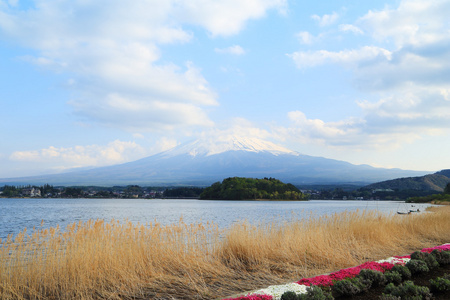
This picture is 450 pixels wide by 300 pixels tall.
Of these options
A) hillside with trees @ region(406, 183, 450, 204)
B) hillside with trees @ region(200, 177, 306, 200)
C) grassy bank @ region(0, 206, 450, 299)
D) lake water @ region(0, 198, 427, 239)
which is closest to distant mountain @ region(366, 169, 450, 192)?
hillside with trees @ region(406, 183, 450, 204)

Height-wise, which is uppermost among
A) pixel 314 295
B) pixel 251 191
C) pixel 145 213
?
pixel 314 295

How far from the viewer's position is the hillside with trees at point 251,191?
4016 inches

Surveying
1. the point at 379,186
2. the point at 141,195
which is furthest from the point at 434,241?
the point at 379,186

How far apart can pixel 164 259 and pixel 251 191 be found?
93.8 meters

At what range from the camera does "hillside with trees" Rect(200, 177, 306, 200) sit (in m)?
102

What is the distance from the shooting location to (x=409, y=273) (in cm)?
700

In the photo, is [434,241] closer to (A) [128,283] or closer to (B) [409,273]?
(B) [409,273]

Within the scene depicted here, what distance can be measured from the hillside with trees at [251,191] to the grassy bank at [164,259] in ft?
297

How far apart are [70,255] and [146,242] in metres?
1.72

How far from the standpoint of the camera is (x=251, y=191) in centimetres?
10112

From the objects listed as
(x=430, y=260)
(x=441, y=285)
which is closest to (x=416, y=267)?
(x=430, y=260)

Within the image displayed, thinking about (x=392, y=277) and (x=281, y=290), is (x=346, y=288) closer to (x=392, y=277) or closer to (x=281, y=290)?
(x=281, y=290)

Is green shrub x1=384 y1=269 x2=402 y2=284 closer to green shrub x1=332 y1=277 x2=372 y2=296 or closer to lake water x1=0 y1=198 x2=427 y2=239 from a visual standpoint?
green shrub x1=332 y1=277 x2=372 y2=296

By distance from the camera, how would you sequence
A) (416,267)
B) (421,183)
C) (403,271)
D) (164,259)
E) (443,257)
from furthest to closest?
1. (421,183)
2. (443,257)
3. (164,259)
4. (416,267)
5. (403,271)
